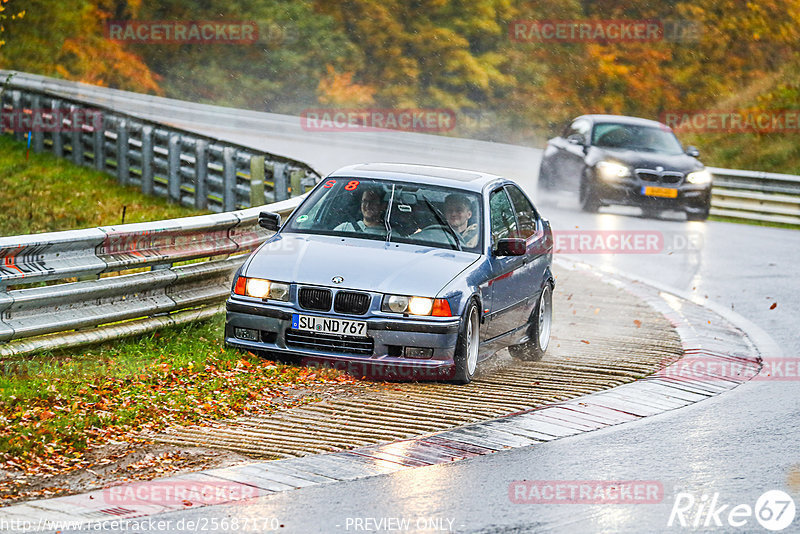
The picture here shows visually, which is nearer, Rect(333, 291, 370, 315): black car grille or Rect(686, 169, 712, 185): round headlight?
Rect(333, 291, 370, 315): black car grille

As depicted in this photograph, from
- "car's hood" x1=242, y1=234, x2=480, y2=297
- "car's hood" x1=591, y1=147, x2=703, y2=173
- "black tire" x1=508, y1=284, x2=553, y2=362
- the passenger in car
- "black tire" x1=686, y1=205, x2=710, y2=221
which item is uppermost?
the passenger in car

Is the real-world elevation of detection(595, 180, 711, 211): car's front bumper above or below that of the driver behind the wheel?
below

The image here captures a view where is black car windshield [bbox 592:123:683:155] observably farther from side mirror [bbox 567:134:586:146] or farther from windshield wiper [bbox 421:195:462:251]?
windshield wiper [bbox 421:195:462:251]

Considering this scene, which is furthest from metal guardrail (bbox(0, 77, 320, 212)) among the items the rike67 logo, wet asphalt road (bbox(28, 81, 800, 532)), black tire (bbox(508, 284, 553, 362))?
the rike67 logo

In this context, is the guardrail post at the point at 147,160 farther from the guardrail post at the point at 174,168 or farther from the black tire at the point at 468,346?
the black tire at the point at 468,346

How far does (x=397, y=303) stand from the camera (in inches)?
366

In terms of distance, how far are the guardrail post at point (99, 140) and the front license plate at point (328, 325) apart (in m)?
15.8

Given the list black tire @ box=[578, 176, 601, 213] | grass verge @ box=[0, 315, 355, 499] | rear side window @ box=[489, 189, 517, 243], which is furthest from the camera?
black tire @ box=[578, 176, 601, 213]

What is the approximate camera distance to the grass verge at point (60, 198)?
62.2ft

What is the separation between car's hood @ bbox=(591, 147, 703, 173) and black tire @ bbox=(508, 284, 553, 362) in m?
12.1

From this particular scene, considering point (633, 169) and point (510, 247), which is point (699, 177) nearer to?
point (633, 169)

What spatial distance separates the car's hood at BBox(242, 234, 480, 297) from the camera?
368 inches

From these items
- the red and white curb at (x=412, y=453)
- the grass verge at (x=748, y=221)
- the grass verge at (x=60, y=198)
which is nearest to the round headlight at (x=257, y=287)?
the red and white curb at (x=412, y=453)

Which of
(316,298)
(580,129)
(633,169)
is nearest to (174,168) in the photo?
(633,169)
